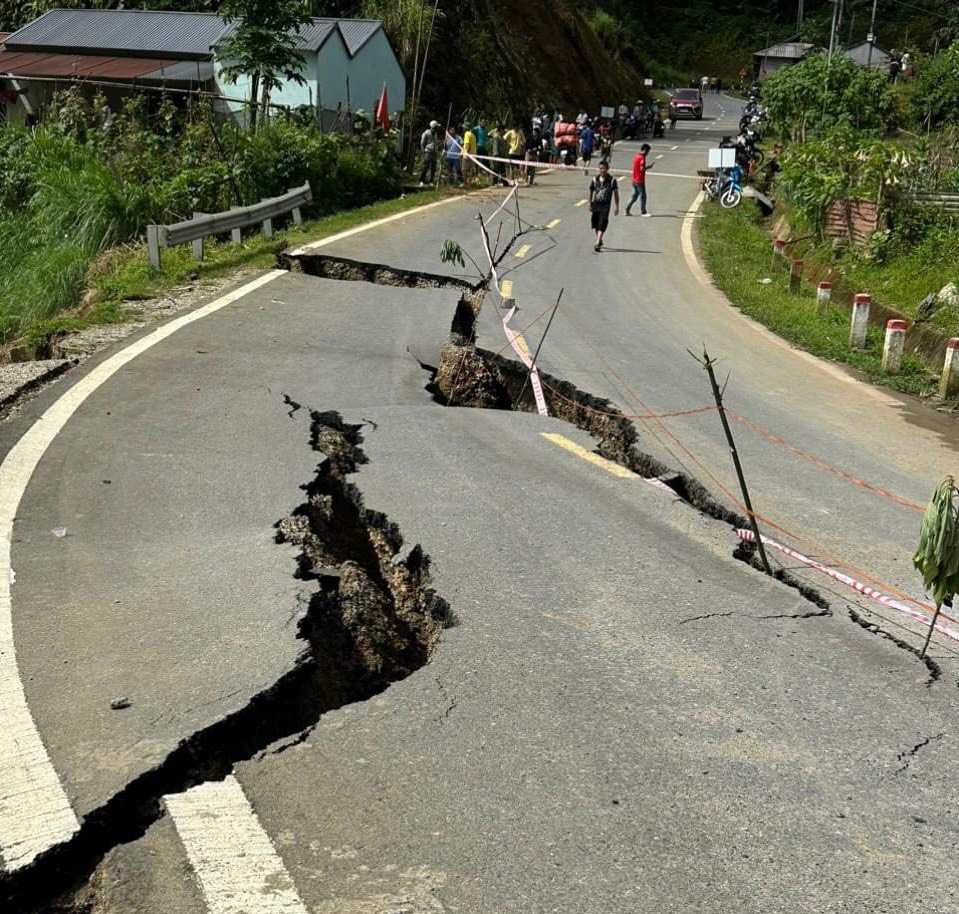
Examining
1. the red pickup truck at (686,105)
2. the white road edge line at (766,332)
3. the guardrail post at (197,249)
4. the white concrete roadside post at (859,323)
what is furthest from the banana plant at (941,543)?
the red pickup truck at (686,105)

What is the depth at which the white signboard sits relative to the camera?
90.4 feet

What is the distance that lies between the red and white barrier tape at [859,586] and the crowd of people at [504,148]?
16774 millimetres

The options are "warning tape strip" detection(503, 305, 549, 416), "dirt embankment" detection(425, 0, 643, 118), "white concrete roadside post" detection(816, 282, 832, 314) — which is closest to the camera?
"warning tape strip" detection(503, 305, 549, 416)

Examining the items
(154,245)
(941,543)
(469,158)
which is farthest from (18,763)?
(469,158)

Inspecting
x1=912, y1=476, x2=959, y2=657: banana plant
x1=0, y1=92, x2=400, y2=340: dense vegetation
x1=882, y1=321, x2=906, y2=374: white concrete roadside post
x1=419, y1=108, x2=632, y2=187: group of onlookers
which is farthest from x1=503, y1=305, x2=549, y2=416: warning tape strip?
x1=419, y1=108, x2=632, y2=187: group of onlookers

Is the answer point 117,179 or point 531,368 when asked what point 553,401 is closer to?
point 531,368

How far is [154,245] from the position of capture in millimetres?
14266

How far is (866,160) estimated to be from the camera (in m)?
18.7

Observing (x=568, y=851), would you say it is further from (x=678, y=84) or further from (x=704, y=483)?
(x=678, y=84)

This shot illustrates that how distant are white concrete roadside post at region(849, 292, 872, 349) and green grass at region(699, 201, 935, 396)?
105mm

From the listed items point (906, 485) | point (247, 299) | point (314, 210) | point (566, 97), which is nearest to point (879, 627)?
point (906, 485)

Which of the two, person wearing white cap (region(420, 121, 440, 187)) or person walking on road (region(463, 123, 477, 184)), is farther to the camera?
person walking on road (region(463, 123, 477, 184))

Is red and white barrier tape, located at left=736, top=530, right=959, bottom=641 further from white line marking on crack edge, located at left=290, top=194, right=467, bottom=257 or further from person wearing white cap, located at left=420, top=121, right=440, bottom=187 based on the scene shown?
person wearing white cap, located at left=420, top=121, right=440, bottom=187

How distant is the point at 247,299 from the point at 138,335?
7.02 feet
